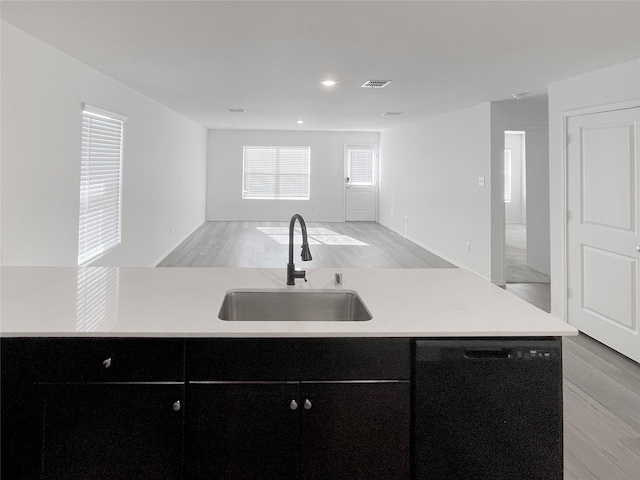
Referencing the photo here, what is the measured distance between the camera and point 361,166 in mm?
11930

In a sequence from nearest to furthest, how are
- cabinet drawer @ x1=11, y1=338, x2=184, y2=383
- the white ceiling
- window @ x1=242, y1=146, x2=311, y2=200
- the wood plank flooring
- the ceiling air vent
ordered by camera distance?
cabinet drawer @ x1=11, y1=338, x2=184, y2=383
the white ceiling
the ceiling air vent
the wood plank flooring
window @ x1=242, y1=146, x2=311, y2=200

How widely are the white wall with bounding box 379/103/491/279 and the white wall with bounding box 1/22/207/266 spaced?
4331mm

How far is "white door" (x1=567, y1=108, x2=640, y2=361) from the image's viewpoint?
11.4 feet

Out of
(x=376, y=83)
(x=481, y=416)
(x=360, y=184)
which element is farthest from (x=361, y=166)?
(x=481, y=416)

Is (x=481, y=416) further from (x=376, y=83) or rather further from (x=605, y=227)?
(x=376, y=83)

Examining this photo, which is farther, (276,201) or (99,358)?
(276,201)

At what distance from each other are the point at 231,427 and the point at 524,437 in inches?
35.5

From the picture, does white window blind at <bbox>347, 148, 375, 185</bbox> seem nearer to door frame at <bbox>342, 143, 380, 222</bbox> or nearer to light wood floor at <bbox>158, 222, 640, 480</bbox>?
door frame at <bbox>342, 143, 380, 222</bbox>

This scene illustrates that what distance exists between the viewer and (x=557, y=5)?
247 cm

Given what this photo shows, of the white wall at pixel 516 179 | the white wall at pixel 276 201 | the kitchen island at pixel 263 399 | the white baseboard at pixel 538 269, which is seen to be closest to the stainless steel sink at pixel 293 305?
the kitchen island at pixel 263 399

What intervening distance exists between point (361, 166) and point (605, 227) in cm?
847

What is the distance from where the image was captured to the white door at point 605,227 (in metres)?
3.47

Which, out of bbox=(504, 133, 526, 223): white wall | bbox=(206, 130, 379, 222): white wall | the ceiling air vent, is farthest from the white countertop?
bbox=(504, 133, 526, 223): white wall

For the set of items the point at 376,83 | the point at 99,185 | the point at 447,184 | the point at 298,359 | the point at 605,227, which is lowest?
the point at 298,359
